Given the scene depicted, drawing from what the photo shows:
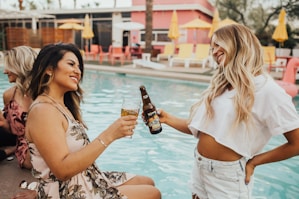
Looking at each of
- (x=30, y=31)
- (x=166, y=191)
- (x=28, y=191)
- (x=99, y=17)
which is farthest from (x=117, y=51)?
(x=28, y=191)

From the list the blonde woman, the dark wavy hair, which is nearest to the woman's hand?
the dark wavy hair

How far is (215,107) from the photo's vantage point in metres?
1.95

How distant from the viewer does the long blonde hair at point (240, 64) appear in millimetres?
1810

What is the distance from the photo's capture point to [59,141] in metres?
1.75

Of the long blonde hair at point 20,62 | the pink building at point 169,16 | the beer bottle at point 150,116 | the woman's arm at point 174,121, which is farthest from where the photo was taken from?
the pink building at point 169,16

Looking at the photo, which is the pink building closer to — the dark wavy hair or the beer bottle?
the beer bottle

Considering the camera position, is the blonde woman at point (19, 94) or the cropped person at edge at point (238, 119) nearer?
the cropped person at edge at point (238, 119)

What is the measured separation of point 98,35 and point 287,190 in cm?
2604

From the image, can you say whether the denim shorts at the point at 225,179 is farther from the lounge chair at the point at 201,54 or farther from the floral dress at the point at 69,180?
the lounge chair at the point at 201,54

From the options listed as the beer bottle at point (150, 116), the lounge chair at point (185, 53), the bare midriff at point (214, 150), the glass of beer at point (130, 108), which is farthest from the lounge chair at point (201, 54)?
the glass of beer at point (130, 108)

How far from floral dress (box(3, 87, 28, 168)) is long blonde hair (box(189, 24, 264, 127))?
2190 millimetres

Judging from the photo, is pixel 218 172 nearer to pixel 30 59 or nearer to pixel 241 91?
pixel 241 91

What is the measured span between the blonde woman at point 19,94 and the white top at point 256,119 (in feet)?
6.62

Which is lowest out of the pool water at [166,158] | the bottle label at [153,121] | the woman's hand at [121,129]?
the pool water at [166,158]
